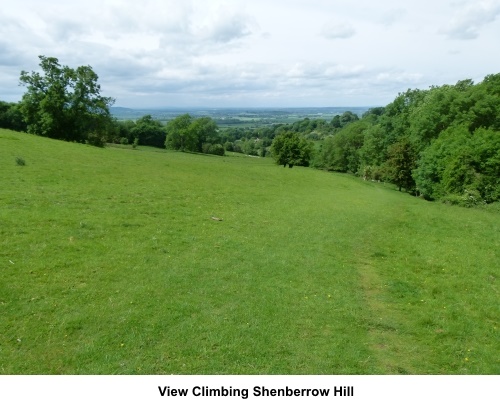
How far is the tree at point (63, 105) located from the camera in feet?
182

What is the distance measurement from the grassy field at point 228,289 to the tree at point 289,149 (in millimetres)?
44949

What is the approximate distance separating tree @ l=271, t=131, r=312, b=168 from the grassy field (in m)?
44.9

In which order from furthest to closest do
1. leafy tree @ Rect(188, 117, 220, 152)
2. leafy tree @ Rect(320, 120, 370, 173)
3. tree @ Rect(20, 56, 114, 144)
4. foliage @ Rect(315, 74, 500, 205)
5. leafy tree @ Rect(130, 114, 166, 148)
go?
leafy tree @ Rect(130, 114, 166, 148)
leafy tree @ Rect(188, 117, 220, 152)
leafy tree @ Rect(320, 120, 370, 173)
tree @ Rect(20, 56, 114, 144)
foliage @ Rect(315, 74, 500, 205)

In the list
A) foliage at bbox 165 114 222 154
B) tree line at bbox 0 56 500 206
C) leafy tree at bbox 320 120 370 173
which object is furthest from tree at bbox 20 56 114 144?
leafy tree at bbox 320 120 370 173

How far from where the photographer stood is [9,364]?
7270 millimetres

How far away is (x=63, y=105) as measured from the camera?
2235 inches

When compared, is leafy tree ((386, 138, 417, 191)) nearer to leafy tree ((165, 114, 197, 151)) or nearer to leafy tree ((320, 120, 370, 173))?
leafy tree ((320, 120, 370, 173))

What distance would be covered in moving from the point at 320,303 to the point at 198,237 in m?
7.18

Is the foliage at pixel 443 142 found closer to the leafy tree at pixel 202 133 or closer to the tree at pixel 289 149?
the tree at pixel 289 149

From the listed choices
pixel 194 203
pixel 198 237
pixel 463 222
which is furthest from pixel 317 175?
pixel 198 237

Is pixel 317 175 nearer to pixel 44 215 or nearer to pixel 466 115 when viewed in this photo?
Result: pixel 466 115

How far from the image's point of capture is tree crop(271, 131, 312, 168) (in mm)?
67688

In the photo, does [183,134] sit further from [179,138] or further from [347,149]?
[347,149]

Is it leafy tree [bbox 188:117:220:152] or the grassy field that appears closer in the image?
the grassy field
